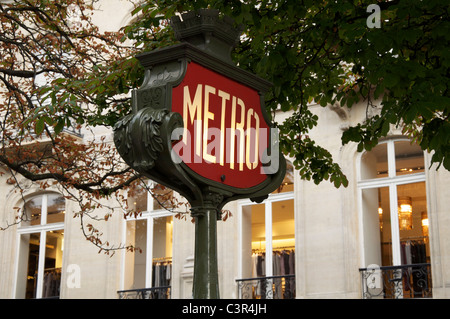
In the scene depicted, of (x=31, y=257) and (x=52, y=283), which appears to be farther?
(x=31, y=257)

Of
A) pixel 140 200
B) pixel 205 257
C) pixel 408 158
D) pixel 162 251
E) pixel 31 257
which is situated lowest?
pixel 205 257

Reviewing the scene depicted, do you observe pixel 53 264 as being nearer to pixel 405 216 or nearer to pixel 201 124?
pixel 405 216

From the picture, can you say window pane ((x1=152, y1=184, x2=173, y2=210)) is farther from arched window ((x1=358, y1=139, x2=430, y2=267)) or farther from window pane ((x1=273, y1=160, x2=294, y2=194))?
arched window ((x1=358, y1=139, x2=430, y2=267))

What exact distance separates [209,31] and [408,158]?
41.2 ft

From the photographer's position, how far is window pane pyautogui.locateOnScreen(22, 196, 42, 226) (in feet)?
65.4

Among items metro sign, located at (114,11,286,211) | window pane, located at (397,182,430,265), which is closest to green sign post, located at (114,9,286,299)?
metro sign, located at (114,11,286,211)

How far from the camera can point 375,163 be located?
15008mm

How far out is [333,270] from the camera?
14.3 metres

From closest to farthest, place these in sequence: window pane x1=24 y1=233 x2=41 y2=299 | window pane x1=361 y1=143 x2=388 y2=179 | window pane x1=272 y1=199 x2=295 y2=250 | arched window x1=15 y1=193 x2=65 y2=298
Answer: window pane x1=361 y1=143 x2=388 y2=179
window pane x1=272 y1=199 x2=295 y2=250
arched window x1=15 y1=193 x2=65 y2=298
window pane x1=24 y1=233 x2=41 y2=299

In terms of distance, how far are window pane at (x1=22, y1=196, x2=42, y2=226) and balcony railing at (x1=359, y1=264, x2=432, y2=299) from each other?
9836 millimetres

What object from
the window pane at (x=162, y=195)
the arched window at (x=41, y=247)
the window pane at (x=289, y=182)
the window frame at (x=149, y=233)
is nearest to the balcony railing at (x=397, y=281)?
the window pane at (x=289, y=182)

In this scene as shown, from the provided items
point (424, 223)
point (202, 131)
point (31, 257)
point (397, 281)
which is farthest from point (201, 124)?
point (31, 257)
